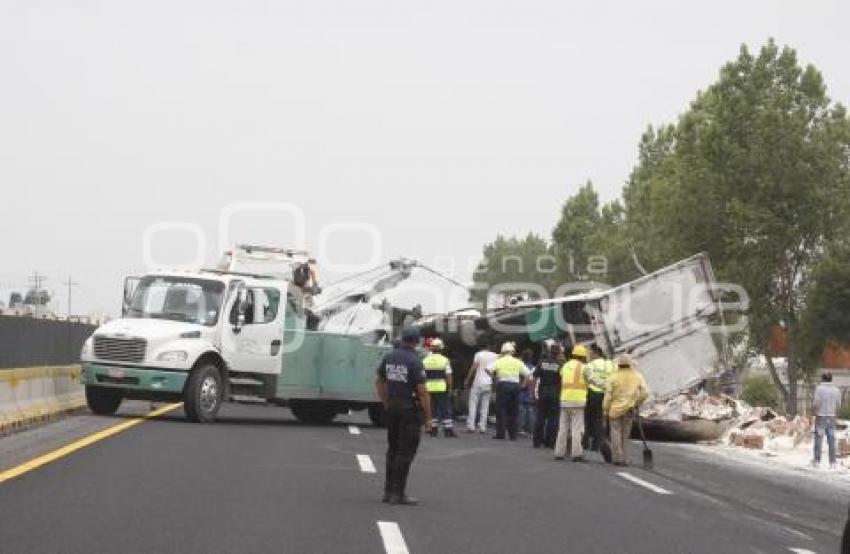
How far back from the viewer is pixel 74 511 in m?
10.5

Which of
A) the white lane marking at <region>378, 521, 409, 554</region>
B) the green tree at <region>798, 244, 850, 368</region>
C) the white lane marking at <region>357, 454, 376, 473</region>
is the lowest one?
the white lane marking at <region>378, 521, 409, 554</region>

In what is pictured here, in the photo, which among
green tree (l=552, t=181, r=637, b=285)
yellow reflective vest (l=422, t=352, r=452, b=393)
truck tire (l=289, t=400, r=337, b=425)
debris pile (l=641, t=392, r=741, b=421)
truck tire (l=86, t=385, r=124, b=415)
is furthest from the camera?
green tree (l=552, t=181, r=637, b=285)

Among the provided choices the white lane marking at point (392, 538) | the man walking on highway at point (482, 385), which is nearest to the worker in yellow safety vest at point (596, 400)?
the man walking on highway at point (482, 385)

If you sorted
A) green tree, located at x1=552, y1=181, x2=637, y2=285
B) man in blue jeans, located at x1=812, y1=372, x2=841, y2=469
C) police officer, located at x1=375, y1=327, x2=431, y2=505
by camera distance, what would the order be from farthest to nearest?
green tree, located at x1=552, y1=181, x2=637, y2=285 → man in blue jeans, located at x1=812, y1=372, x2=841, y2=469 → police officer, located at x1=375, y1=327, x2=431, y2=505

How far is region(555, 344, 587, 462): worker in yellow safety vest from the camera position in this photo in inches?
774

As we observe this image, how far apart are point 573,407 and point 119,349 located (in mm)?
7653

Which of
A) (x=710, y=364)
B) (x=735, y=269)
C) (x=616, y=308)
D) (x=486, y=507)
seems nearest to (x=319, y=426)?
(x=616, y=308)

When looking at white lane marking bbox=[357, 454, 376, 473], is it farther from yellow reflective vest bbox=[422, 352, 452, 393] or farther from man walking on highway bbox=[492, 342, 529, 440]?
man walking on highway bbox=[492, 342, 529, 440]

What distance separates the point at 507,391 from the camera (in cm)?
2442

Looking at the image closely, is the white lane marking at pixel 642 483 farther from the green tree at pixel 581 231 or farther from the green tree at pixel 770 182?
the green tree at pixel 581 231

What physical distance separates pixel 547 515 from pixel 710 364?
16299mm

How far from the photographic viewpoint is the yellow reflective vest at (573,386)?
19.9 m

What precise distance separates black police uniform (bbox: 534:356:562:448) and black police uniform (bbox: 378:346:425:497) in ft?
32.7

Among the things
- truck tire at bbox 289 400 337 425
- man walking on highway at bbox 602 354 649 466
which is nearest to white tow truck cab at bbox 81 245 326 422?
truck tire at bbox 289 400 337 425
